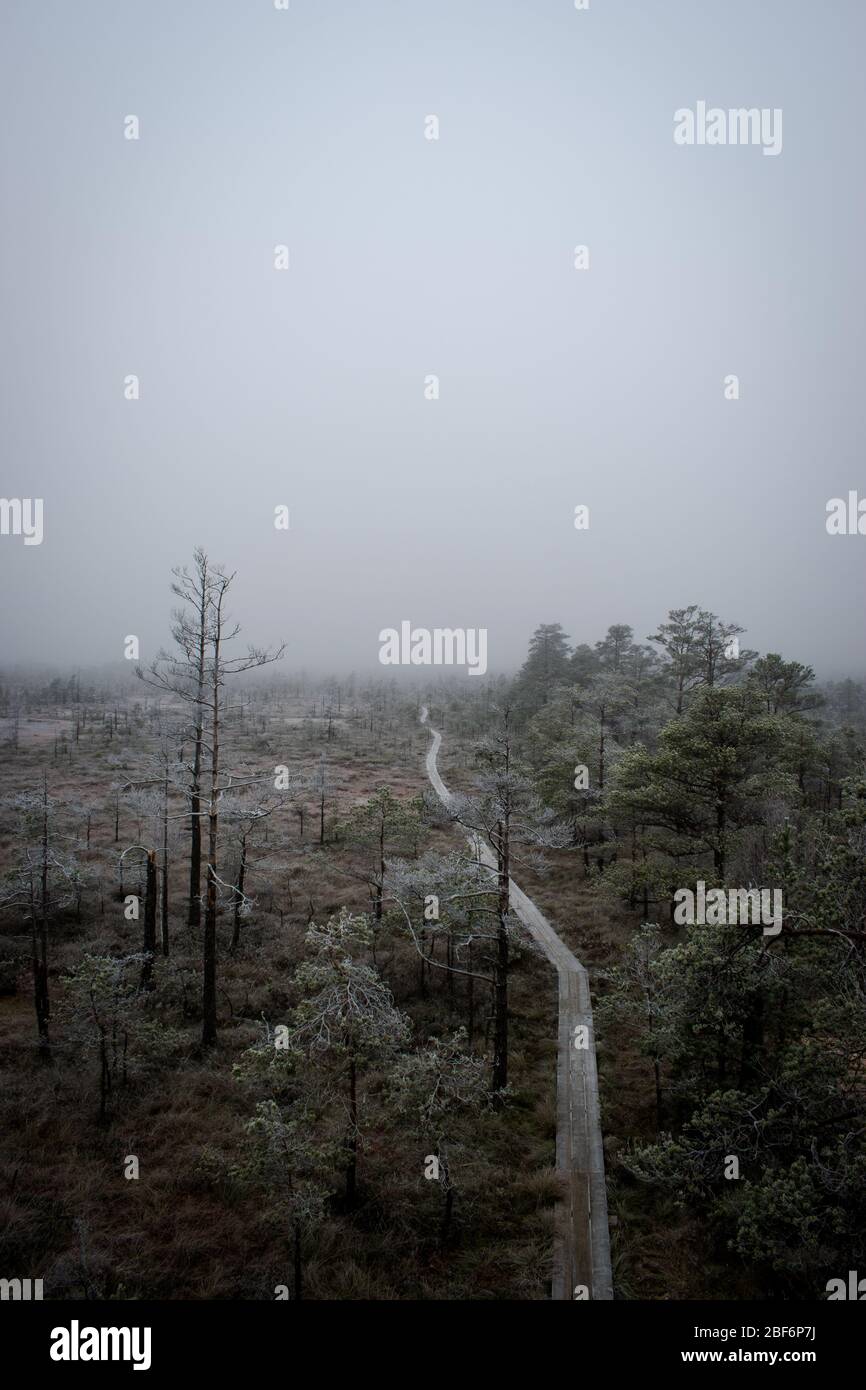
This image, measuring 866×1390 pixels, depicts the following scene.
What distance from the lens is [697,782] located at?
16.2 m

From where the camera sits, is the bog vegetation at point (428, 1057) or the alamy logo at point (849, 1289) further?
the bog vegetation at point (428, 1057)

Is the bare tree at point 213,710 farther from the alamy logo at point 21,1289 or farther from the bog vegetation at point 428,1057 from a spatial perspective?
the alamy logo at point 21,1289

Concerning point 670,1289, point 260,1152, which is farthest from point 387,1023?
point 670,1289

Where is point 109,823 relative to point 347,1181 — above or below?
above
